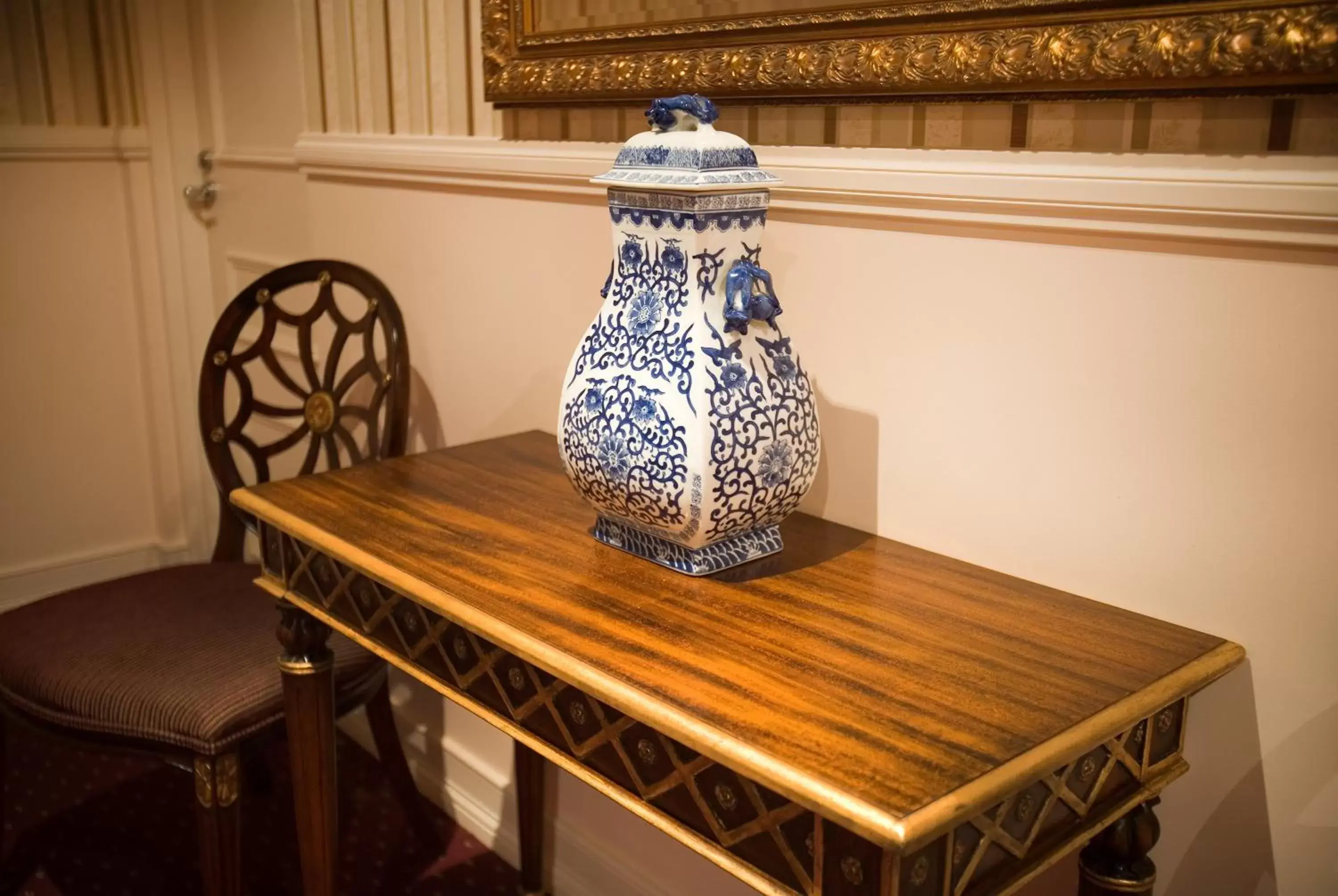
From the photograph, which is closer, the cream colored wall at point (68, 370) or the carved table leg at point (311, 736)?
the carved table leg at point (311, 736)

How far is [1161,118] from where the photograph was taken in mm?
873

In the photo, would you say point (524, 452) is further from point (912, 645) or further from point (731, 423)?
point (912, 645)

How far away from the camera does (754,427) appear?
95 cm

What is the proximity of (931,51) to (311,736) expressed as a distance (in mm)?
983

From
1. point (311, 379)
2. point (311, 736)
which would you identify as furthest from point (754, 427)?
point (311, 379)

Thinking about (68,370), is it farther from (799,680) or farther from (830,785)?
(830,785)

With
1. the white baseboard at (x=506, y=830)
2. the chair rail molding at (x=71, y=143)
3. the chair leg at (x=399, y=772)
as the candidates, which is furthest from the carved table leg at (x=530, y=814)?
the chair rail molding at (x=71, y=143)

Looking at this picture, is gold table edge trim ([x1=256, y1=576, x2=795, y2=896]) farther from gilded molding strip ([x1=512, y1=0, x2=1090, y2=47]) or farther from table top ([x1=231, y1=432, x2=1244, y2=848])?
gilded molding strip ([x1=512, y1=0, x2=1090, y2=47])

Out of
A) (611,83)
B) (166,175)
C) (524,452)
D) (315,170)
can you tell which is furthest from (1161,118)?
(166,175)

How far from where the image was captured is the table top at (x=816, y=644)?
2.29 feet

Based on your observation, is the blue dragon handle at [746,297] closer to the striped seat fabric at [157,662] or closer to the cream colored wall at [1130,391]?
the cream colored wall at [1130,391]

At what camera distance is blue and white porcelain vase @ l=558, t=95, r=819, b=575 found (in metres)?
0.93

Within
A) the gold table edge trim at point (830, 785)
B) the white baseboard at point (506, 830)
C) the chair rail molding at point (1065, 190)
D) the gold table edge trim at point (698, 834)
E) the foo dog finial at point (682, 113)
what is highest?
the foo dog finial at point (682, 113)

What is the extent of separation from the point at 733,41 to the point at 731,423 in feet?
1.52
